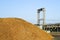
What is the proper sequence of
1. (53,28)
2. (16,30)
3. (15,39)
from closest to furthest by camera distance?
1. (15,39)
2. (16,30)
3. (53,28)

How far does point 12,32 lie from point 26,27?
2.16 meters

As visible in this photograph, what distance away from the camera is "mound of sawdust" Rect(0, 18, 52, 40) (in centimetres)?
1889

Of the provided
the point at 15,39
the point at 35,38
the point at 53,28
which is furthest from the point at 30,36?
the point at 53,28

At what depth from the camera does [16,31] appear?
771 inches

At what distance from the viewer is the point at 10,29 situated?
19.8m

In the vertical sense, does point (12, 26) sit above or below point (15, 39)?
above

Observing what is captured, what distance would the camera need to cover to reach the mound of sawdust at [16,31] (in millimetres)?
18891

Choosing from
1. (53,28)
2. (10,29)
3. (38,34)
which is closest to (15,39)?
(10,29)

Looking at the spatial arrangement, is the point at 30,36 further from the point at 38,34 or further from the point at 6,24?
the point at 6,24

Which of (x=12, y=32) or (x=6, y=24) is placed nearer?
(x=12, y=32)

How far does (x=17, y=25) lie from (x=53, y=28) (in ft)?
311

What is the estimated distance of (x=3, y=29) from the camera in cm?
1981

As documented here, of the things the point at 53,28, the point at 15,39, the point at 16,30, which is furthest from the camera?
the point at 53,28

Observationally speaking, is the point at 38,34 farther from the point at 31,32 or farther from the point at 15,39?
the point at 15,39
